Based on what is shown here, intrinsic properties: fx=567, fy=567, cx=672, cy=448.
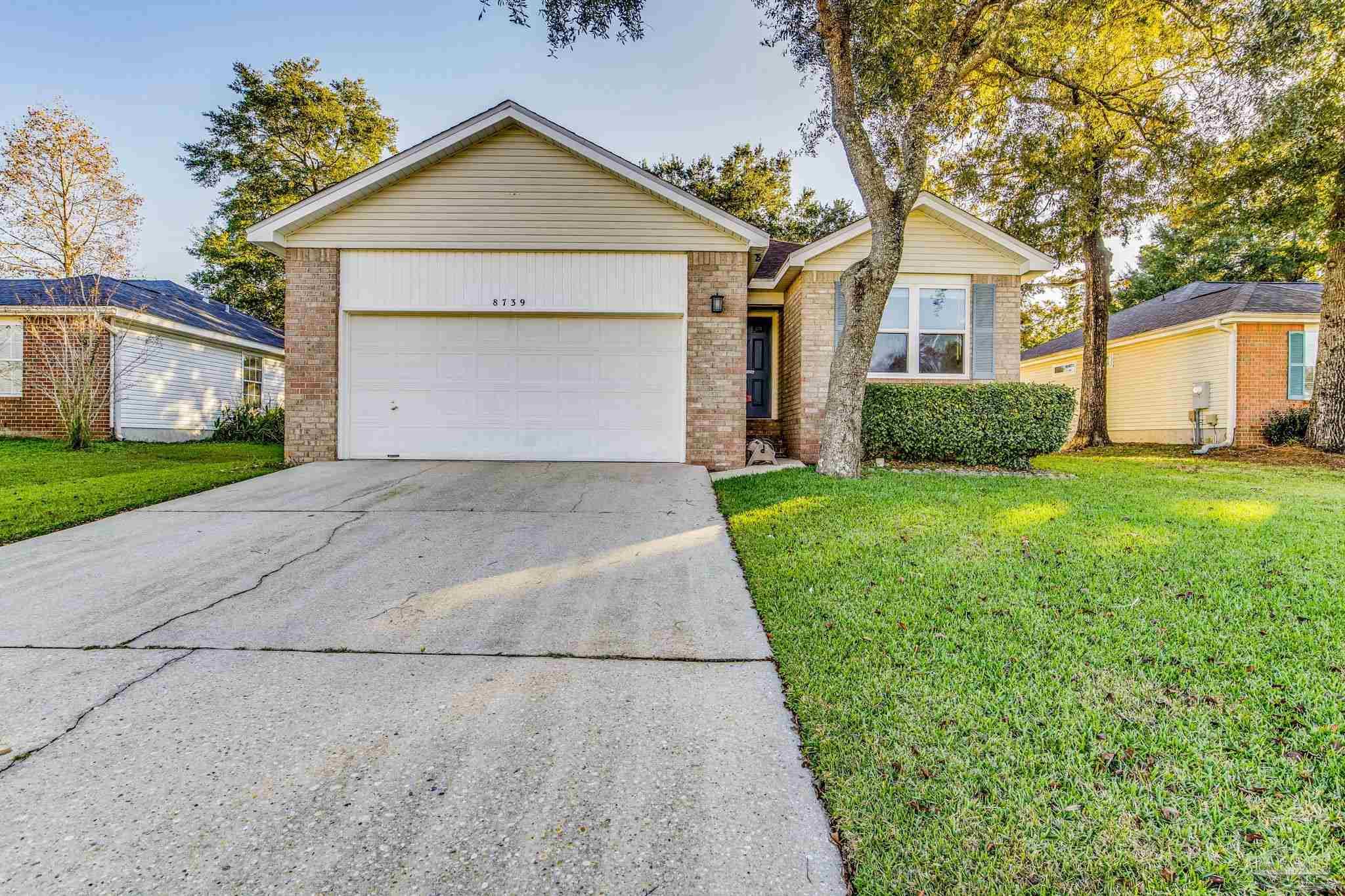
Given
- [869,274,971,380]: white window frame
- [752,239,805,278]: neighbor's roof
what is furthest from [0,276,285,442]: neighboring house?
[869,274,971,380]: white window frame

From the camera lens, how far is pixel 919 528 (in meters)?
4.64

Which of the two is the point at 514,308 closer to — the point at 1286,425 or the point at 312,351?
the point at 312,351

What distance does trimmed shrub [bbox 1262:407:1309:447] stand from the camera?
39.5 feet

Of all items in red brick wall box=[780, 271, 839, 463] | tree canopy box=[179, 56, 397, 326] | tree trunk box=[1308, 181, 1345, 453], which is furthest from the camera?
tree canopy box=[179, 56, 397, 326]

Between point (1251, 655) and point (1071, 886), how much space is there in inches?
78.7

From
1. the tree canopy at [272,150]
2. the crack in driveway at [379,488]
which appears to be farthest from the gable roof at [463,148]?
the tree canopy at [272,150]

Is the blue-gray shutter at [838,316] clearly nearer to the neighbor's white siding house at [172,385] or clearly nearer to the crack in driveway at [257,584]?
the crack in driveway at [257,584]

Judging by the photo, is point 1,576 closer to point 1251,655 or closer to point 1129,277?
point 1251,655

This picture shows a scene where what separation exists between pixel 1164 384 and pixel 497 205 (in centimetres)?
1681

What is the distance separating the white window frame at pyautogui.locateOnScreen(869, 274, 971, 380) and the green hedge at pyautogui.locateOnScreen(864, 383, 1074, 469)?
3.16 ft

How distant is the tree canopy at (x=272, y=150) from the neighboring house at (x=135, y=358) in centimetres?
948

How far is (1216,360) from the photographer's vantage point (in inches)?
522

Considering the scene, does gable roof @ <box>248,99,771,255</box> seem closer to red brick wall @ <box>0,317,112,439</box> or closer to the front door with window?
the front door with window

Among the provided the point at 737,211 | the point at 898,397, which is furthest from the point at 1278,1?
the point at 737,211
